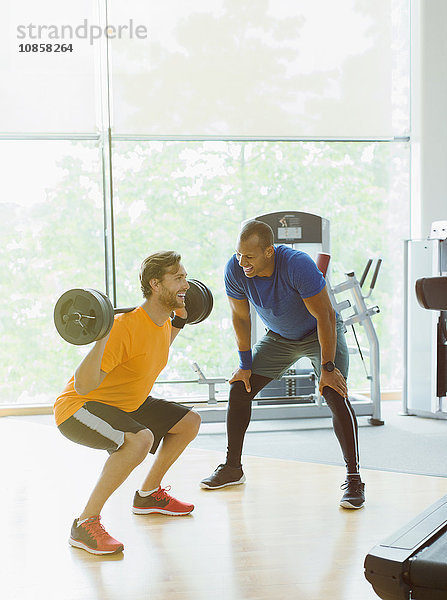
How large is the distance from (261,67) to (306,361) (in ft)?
7.39

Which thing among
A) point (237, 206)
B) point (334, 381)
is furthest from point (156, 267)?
point (237, 206)

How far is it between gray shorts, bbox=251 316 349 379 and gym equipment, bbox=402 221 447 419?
5.82 feet

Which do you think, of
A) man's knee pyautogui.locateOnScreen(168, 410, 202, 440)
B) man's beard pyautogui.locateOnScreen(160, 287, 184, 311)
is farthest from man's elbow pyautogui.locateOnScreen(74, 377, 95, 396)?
man's knee pyautogui.locateOnScreen(168, 410, 202, 440)

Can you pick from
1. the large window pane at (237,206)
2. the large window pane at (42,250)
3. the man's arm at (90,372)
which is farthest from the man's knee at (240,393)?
the large window pane at (42,250)

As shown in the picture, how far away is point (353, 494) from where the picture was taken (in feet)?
9.58

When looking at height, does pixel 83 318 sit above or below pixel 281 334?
above

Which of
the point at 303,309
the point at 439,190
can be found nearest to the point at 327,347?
the point at 303,309

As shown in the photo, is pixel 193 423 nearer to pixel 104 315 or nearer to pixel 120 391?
pixel 120 391

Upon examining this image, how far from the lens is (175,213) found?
5594 mm

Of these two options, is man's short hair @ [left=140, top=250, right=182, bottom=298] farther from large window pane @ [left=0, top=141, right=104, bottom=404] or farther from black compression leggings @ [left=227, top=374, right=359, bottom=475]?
large window pane @ [left=0, top=141, right=104, bottom=404]

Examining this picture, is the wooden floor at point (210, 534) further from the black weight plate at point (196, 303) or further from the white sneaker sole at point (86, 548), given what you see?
the black weight plate at point (196, 303)

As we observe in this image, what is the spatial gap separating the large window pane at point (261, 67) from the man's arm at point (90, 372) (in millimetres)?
3281

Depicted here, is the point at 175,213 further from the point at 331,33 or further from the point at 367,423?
the point at 367,423

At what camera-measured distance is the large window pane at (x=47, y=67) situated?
17.0 feet
